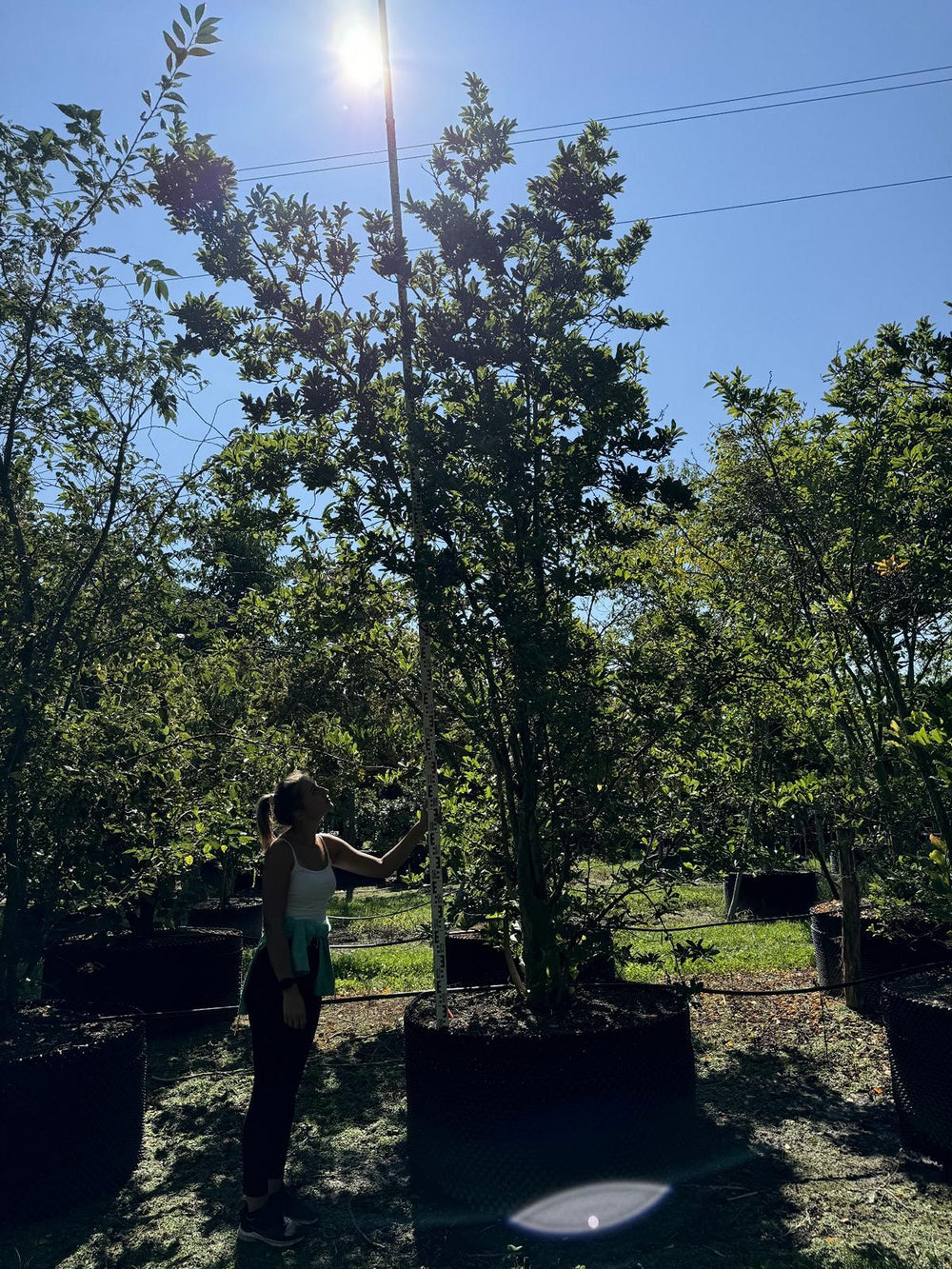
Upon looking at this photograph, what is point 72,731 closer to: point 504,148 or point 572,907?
point 572,907

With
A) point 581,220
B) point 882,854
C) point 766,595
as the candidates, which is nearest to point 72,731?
point 581,220

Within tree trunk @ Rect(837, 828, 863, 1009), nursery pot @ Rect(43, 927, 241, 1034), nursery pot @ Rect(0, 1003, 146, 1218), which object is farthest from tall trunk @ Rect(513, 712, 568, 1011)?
nursery pot @ Rect(43, 927, 241, 1034)

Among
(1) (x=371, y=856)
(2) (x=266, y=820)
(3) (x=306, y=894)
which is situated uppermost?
(2) (x=266, y=820)

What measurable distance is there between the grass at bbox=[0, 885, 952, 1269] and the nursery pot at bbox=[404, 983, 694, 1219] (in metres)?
0.19

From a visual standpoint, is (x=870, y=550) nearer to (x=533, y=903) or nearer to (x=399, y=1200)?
(x=533, y=903)

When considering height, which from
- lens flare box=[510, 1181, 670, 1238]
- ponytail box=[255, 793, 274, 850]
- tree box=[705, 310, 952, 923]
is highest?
tree box=[705, 310, 952, 923]

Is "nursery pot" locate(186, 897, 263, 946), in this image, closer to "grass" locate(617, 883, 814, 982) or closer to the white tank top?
"grass" locate(617, 883, 814, 982)

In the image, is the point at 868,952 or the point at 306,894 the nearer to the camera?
the point at 306,894

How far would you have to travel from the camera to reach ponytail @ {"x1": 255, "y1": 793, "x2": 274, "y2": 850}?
4.07 metres

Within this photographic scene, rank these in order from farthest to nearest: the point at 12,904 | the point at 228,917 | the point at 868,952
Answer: the point at 228,917, the point at 868,952, the point at 12,904

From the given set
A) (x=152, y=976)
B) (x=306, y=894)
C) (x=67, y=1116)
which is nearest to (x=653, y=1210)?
(x=306, y=894)

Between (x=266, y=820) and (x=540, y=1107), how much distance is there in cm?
162

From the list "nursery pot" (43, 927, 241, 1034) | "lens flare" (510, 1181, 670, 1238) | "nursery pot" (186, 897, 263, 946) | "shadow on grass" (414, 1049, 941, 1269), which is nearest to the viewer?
"shadow on grass" (414, 1049, 941, 1269)

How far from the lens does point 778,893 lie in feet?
40.3
